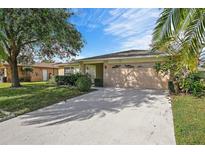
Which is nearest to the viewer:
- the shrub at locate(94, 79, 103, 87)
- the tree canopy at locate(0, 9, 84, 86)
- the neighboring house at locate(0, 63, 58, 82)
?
the tree canopy at locate(0, 9, 84, 86)

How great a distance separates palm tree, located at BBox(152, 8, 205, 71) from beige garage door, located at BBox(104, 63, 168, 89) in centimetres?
1038

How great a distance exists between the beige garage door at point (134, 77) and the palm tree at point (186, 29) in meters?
10.4

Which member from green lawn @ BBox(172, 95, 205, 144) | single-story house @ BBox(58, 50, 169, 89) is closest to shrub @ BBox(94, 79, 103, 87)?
single-story house @ BBox(58, 50, 169, 89)

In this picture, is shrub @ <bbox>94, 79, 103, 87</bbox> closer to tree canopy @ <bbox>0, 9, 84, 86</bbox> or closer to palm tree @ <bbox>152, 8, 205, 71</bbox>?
tree canopy @ <bbox>0, 9, 84, 86</bbox>

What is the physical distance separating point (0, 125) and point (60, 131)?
2.18m

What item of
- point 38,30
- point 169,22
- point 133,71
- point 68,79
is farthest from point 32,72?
point 169,22

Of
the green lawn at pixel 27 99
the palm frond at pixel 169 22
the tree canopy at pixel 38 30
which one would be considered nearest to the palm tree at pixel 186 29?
the palm frond at pixel 169 22

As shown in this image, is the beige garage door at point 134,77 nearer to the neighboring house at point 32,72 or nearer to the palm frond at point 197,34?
the palm frond at point 197,34

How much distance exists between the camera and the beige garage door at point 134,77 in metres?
16.0

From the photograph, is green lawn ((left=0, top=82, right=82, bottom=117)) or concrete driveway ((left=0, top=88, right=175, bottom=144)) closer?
concrete driveway ((left=0, top=88, right=175, bottom=144))

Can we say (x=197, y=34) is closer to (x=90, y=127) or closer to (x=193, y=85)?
(x=90, y=127)

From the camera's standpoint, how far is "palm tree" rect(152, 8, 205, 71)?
5.38 meters
